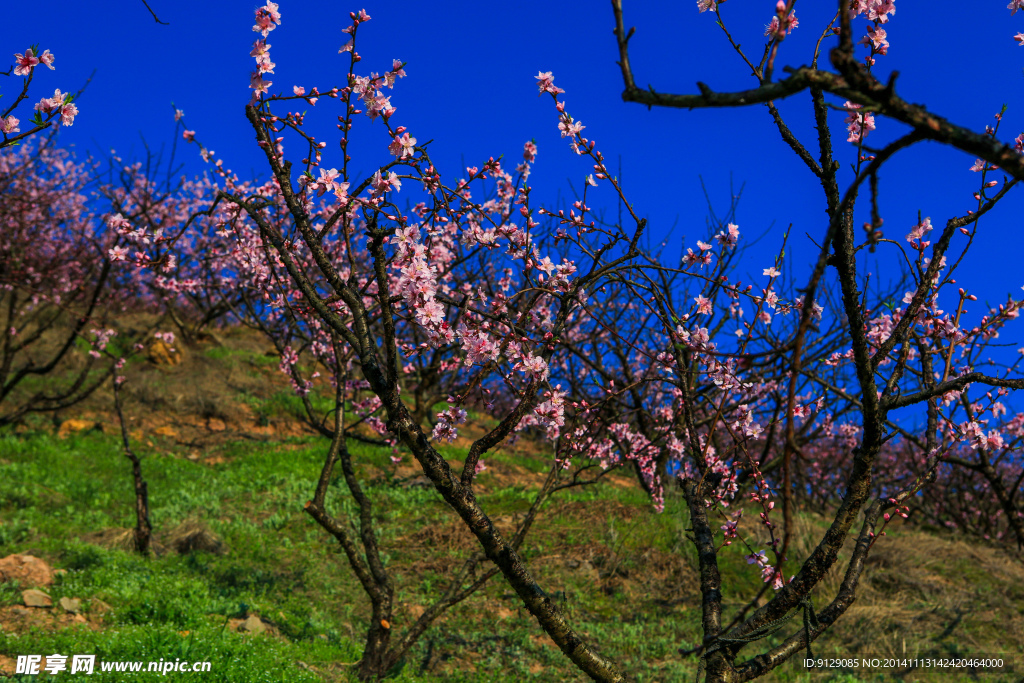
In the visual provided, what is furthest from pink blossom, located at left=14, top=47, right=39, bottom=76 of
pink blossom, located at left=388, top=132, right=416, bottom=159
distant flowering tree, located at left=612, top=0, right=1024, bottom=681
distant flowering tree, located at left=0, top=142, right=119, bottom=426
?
distant flowering tree, located at left=0, top=142, right=119, bottom=426

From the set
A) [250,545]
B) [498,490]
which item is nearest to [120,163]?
[250,545]

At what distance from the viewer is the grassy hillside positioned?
19.7 ft

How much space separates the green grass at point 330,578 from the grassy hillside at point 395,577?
3 cm

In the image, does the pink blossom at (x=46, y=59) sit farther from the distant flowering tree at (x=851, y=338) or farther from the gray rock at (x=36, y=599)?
the gray rock at (x=36, y=599)

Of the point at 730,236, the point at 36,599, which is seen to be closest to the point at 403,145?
the point at 730,236

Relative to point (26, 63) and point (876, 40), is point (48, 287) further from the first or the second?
point (876, 40)

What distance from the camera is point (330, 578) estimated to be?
8531mm

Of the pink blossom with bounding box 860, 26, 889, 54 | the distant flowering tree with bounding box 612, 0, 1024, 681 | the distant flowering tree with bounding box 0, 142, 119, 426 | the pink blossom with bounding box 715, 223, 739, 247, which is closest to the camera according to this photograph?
the distant flowering tree with bounding box 612, 0, 1024, 681

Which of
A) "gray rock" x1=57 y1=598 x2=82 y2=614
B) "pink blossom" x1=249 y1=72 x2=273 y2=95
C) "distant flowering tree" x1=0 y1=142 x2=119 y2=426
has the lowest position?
"gray rock" x1=57 y1=598 x2=82 y2=614

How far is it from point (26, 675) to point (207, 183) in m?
22.0

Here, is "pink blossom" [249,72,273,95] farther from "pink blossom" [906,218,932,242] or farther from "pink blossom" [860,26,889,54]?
"pink blossom" [906,218,932,242]

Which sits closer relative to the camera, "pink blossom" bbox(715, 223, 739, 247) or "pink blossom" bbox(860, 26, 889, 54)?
"pink blossom" bbox(860, 26, 889, 54)

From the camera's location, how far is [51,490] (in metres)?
10.5

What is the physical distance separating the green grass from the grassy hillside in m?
0.03
